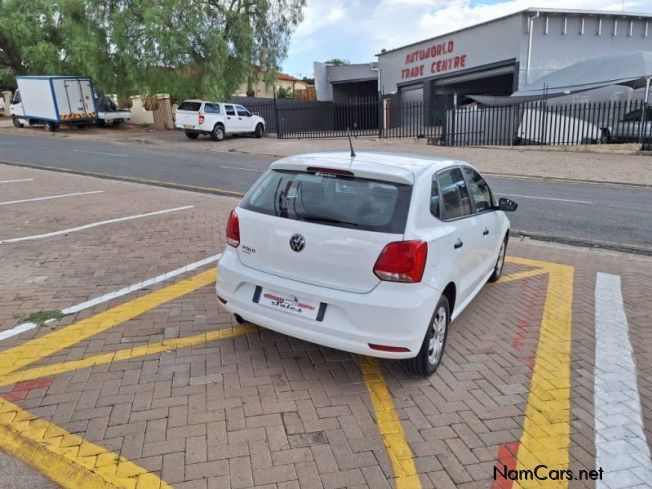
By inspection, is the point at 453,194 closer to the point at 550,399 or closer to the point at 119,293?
the point at 550,399

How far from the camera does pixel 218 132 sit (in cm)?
2456

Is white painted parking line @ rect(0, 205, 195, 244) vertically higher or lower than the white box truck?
lower

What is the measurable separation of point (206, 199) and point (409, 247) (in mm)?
7492

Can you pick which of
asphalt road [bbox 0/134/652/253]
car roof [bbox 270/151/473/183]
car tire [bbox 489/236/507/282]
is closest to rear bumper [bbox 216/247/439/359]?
car roof [bbox 270/151/473/183]

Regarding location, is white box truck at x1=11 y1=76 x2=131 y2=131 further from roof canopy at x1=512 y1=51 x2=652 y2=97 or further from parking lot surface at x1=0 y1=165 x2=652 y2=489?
parking lot surface at x1=0 y1=165 x2=652 y2=489

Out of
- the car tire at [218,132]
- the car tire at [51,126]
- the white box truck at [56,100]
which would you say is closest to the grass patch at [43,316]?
the car tire at [218,132]

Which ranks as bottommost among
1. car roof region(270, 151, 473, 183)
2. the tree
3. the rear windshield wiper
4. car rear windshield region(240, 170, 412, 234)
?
the rear windshield wiper

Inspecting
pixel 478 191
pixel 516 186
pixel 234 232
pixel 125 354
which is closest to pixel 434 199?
pixel 478 191

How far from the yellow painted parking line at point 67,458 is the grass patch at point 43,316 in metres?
1.47

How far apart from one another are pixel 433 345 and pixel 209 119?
2232cm

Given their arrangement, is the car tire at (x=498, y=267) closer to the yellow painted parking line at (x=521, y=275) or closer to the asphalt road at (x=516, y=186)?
the yellow painted parking line at (x=521, y=275)

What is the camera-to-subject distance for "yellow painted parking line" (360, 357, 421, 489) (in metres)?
2.69

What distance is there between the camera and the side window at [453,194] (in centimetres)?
385

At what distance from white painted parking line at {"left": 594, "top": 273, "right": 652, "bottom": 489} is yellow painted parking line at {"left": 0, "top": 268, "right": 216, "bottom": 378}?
366 cm
